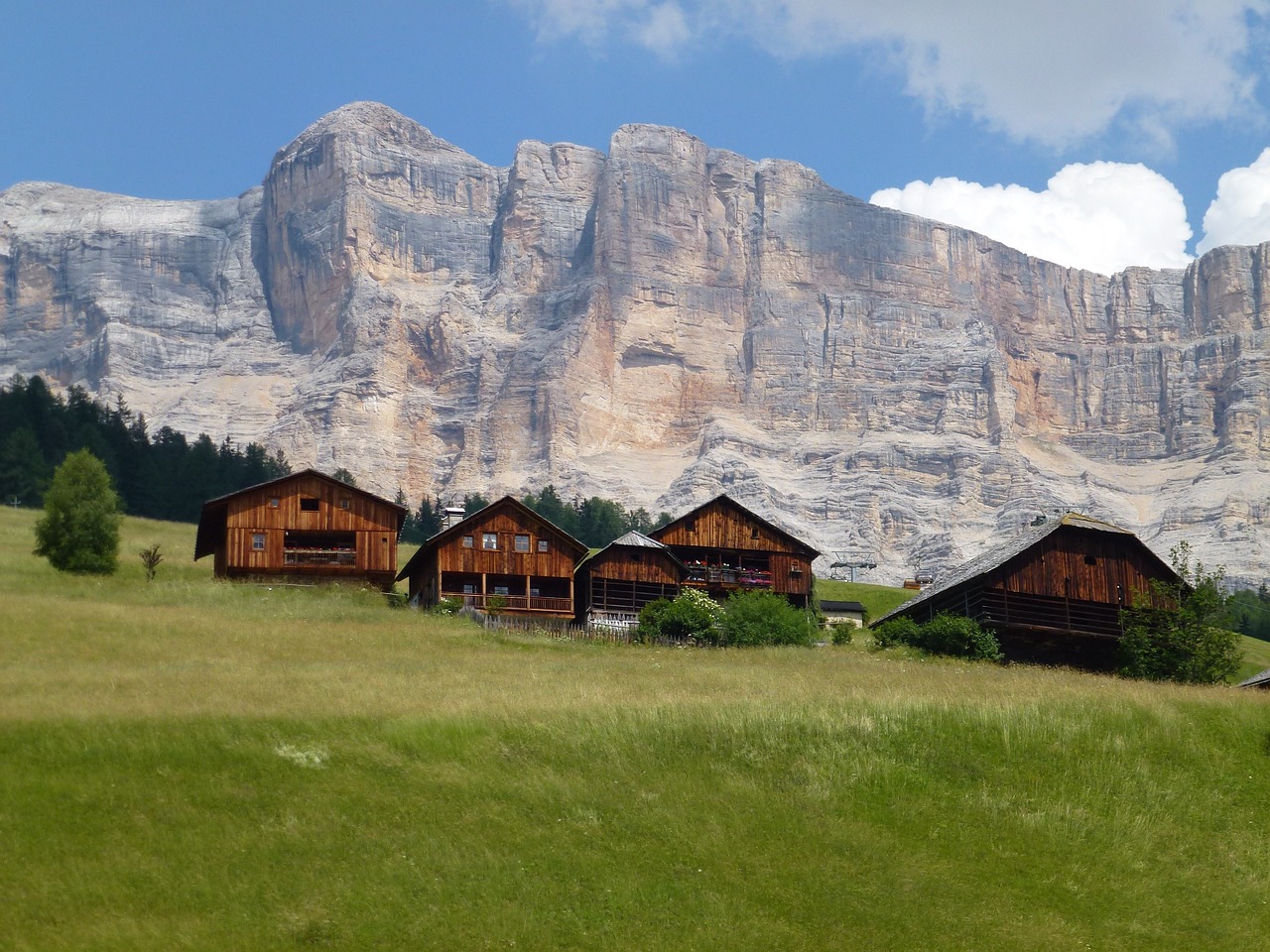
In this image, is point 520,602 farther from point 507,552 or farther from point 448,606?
point 448,606

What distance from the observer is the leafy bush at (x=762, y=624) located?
5544 centimetres

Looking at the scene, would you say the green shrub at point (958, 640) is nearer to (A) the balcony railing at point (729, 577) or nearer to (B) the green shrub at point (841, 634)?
(B) the green shrub at point (841, 634)

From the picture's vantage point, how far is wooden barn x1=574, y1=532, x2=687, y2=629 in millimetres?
65500

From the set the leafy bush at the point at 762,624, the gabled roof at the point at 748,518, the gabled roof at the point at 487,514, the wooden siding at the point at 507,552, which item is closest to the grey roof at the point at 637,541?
the gabled roof at the point at 487,514

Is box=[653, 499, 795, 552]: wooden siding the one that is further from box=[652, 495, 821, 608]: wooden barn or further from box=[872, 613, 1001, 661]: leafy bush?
box=[872, 613, 1001, 661]: leafy bush

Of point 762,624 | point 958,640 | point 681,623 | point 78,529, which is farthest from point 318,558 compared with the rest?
point 958,640

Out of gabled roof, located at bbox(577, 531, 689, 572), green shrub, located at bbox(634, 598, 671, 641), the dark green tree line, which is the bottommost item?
green shrub, located at bbox(634, 598, 671, 641)

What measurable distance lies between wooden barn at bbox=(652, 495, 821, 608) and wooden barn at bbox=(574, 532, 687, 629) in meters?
4.19

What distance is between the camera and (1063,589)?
5738 cm

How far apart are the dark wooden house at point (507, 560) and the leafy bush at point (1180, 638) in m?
22.4

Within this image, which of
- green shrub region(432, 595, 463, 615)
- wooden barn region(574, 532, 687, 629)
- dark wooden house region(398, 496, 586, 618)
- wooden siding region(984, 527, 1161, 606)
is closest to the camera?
wooden siding region(984, 527, 1161, 606)

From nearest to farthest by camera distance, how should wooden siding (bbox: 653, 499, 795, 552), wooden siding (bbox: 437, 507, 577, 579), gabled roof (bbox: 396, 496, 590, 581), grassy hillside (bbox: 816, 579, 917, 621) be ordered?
gabled roof (bbox: 396, 496, 590, 581) < wooden siding (bbox: 437, 507, 577, 579) < wooden siding (bbox: 653, 499, 795, 552) < grassy hillside (bbox: 816, 579, 917, 621)

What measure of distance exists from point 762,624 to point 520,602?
464 inches

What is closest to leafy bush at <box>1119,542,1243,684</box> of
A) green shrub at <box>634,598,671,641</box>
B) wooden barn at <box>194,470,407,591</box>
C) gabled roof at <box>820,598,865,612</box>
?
green shrub at <box>634,598,671,641</box>
